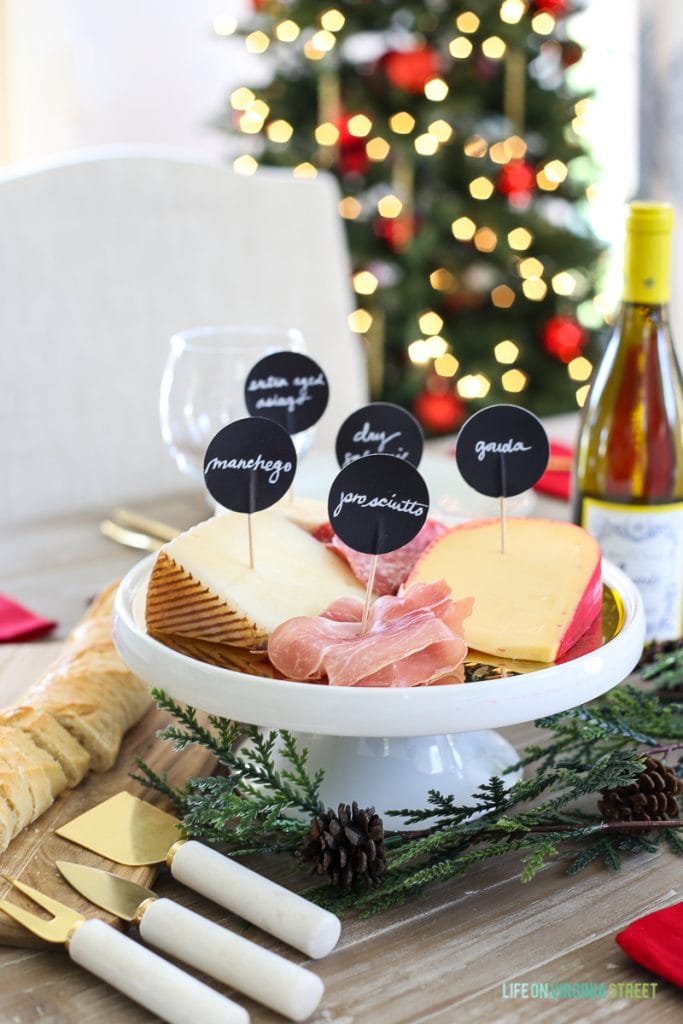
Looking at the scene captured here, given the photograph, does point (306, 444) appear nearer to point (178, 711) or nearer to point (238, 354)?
point (238, 354)

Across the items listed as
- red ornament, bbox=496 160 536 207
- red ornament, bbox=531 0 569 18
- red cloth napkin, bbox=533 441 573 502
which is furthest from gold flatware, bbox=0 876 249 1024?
red ornament, bbox=531 0 569 18

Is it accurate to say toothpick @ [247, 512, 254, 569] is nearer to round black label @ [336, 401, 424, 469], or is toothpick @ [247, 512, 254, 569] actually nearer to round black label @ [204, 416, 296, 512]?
round black label @ [204, 416, 296, 512]

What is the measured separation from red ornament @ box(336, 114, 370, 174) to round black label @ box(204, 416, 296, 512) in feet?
8.75

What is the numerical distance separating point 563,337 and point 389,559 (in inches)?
111

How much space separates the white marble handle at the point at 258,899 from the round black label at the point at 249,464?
0.22m

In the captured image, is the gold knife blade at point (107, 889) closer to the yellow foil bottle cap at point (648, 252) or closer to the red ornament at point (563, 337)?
the yellow foil bottle cap at point (648, 252)

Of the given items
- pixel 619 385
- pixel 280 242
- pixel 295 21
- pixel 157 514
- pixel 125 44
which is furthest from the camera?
pixel 125 44

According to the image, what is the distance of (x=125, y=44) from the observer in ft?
12.7

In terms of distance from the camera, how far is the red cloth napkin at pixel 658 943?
59 centimetres

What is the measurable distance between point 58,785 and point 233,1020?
11.0 inches

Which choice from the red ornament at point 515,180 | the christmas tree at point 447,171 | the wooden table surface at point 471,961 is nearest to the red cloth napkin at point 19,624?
the wooden table surface at point 471,961

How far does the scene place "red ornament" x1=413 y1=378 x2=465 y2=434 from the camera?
3488 mm

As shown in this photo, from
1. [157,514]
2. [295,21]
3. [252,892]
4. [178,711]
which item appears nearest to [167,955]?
[252,892]

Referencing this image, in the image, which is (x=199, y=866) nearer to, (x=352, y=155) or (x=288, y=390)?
(x=288, y=390)
